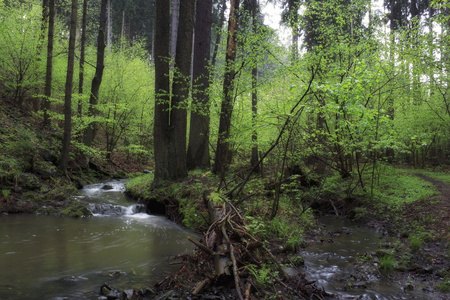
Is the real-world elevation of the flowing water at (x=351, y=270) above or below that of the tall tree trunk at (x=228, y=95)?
below

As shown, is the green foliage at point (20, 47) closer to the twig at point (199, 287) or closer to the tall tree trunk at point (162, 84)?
the tall tree trunk at point (162, 84)

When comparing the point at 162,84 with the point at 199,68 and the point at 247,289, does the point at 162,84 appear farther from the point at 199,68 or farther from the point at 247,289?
the point at 247,289

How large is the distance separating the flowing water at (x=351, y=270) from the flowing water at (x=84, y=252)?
251cm

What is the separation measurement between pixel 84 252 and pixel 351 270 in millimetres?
4969

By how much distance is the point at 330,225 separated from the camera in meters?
8.52

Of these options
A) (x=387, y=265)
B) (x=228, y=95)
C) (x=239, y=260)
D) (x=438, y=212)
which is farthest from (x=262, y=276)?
(x=438, y=212)

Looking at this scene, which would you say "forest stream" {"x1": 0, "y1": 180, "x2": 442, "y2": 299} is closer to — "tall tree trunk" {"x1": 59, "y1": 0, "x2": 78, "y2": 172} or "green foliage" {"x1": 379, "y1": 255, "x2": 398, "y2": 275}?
"green foliage" {"x1": 379, "y1": 255, "x2": 398, "y2": 275}

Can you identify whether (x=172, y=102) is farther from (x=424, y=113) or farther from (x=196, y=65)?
(x=424, y=113)

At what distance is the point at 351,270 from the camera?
5.10 meters

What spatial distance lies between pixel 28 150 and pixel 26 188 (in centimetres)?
212

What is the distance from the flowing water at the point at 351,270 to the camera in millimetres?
4262

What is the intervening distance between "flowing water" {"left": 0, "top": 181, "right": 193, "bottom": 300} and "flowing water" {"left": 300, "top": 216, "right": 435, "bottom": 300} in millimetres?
2514

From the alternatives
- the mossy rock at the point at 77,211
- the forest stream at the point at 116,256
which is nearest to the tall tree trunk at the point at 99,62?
the mossy rock at the point at 77,211

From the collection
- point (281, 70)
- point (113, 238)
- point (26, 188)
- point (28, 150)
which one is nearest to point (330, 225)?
point (281, 70)
